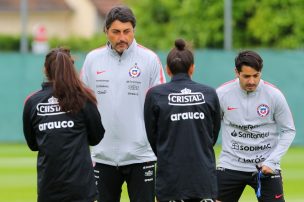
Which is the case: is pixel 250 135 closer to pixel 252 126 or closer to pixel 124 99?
pixel 252 126

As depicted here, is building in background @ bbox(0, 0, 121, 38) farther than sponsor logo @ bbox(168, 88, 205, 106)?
Yes

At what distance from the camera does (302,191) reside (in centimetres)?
1462

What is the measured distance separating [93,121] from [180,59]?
0.91 meters

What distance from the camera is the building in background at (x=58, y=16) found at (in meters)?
54.4

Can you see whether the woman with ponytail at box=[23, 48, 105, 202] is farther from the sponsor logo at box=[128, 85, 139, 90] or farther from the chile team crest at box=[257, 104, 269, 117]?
the chile team crest at box=[257, 104, 269, 117]

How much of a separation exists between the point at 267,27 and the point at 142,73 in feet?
76.7

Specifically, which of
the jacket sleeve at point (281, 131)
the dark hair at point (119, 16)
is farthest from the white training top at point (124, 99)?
the jacket sleeve at point (281, 131)

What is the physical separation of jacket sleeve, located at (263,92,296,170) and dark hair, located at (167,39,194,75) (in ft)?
5.04

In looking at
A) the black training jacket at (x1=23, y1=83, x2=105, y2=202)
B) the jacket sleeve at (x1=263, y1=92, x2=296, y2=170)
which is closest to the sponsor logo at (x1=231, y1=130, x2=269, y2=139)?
the jacket sleeve at (x1=263, y1=92, x2=296, y2=170)

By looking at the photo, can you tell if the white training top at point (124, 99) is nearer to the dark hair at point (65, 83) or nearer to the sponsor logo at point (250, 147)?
the sponsor logo at point (250, 147)

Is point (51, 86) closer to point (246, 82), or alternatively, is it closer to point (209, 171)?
point (209, 171)

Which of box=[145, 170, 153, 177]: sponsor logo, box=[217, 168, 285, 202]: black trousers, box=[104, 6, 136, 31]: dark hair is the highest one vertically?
box=[104, 6, 136, 31]: dark hair

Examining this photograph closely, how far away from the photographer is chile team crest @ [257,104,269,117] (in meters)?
9.53

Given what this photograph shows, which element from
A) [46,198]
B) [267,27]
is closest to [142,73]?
[46,198]
